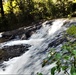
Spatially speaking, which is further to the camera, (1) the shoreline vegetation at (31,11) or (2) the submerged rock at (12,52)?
(1) the shoreline vegetation at (31,11)

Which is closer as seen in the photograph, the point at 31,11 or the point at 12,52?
the point at 12,52

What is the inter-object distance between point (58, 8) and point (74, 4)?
1168mm

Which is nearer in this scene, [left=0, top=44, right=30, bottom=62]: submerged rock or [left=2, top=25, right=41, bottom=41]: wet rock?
[left=0, top=44, right=30, bottom=62]: submerged rock

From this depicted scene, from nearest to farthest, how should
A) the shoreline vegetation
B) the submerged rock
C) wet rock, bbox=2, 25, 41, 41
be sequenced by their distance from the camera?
the submerged rock
wet rock, bbox=2, 25, 41, 41
the shoreline vegetation

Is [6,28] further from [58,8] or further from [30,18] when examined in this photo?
[58,8]

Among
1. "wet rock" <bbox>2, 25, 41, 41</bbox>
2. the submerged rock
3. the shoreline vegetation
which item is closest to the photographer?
the submerged rock

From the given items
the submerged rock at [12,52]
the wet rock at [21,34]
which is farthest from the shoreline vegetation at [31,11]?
the submerged rock at [12,52]

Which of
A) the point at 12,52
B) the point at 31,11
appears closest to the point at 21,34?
the point at 12,52

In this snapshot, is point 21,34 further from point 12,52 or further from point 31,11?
point 31,11

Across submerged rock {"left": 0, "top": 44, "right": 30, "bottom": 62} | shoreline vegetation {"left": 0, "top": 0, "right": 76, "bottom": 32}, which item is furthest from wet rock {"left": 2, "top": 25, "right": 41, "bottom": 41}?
shoreline vegetation {"left": 0, "top": 0, "right": 76, "bottom": 32}

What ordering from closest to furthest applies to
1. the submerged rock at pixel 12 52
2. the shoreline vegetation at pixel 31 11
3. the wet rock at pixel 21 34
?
the submerged rock at pixel 12 52 < the wet rock at pixel 21 34 < the shoreline vegetation at pixel 31 11

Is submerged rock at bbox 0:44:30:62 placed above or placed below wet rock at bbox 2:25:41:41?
above

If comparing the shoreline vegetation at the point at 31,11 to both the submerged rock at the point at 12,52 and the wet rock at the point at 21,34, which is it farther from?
the submerged rock at the point at 12,52

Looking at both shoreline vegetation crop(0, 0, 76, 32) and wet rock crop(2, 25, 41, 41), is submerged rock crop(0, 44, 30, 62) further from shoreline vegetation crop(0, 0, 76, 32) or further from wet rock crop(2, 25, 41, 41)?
shoreline vegetation crop(0, 0, 76, 32)
